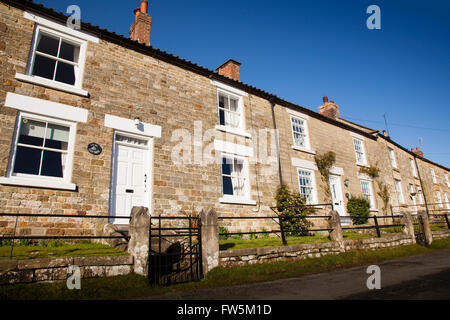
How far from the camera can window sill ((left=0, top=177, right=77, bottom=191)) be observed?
6.64 metres

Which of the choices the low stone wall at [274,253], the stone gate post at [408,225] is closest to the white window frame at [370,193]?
the stone gate post at [408,225]

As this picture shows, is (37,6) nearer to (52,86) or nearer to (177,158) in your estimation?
(52,86)

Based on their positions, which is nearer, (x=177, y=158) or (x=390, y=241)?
(x=177, y=158)

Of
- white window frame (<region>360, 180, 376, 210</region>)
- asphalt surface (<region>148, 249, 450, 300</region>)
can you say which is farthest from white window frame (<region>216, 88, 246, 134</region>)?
white window frame (<region>360, 180, 376, 210</region>)

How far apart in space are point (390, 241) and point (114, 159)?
9.88 meters

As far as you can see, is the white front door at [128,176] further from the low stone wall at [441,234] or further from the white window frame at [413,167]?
the white window frame at [413,167]

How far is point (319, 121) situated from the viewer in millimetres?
15680

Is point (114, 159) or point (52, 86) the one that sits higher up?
point (52, 86)

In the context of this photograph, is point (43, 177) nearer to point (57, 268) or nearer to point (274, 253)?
point (57, 268)

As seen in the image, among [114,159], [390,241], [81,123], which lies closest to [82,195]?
[114,159]

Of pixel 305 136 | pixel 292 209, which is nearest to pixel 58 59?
pixel 292 209

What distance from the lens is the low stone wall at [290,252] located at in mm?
6410

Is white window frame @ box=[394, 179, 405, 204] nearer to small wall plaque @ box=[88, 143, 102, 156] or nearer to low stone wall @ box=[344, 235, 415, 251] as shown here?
low stone wall @ box=[344, 235, 415, 251]
